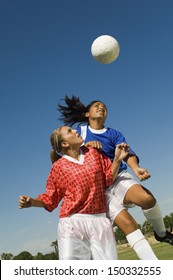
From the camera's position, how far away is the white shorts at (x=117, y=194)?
536 cm

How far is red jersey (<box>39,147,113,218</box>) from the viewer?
5117 millimetres

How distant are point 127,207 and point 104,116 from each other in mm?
1443

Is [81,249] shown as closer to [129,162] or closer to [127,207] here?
[127,207]

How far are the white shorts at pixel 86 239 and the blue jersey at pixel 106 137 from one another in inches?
41.8

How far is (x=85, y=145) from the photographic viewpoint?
5.74 m

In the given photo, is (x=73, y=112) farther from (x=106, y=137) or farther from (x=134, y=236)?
(x=134, y=236)

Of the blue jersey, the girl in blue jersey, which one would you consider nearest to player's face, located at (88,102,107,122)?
the girl in blue jersey

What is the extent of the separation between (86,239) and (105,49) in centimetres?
290

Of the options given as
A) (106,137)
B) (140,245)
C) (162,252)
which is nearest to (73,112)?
(106,137)

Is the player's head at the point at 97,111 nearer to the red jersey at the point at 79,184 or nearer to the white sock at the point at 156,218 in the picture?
the red jersey at the point at 79,184

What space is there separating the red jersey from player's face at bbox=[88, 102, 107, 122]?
0.83 metres

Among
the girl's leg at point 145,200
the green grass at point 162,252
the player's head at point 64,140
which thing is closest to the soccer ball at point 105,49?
the player's head at point 64,140

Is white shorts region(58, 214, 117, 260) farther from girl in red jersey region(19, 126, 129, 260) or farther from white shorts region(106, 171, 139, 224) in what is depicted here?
white shorts region(106, 171, 139, 224)
